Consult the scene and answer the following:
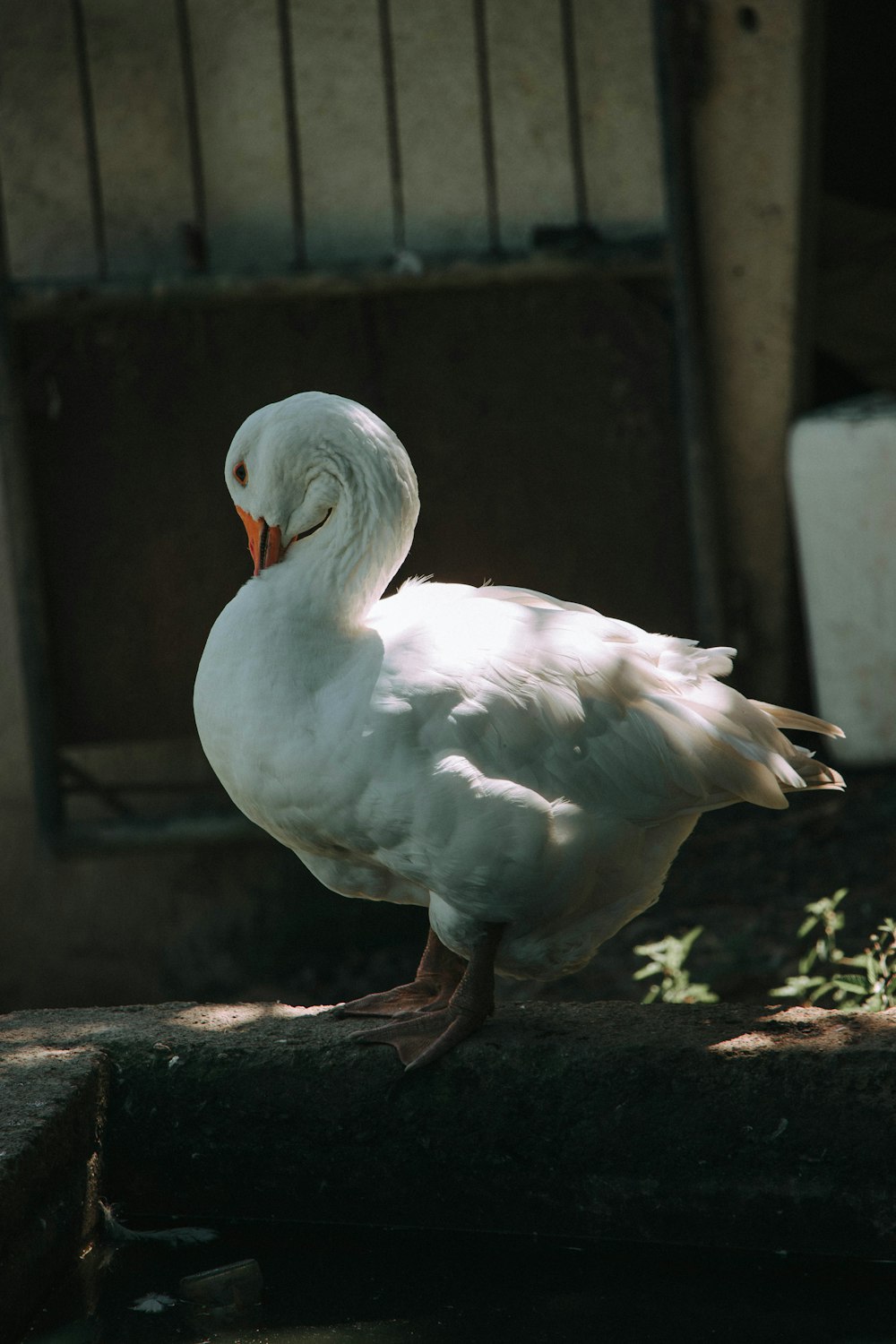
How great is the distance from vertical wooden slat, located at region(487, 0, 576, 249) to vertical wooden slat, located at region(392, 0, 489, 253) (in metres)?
0.07

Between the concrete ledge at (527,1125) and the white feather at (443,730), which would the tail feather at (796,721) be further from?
the concrete ledge at (527,1125)

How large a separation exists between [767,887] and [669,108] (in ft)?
7.86

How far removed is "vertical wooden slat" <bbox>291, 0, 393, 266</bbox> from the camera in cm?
480

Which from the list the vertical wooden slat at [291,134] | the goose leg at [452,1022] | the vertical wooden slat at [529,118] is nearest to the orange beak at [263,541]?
the goose leg at [452,1022]

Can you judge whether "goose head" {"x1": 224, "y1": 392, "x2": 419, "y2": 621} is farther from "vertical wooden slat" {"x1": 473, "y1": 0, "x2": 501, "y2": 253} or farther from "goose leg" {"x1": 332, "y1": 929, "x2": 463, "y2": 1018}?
"vertical wooden slat" {"x1": 473, "y1": 0, "x2": 501, "y2": 253}

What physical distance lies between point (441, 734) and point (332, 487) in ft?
1.66

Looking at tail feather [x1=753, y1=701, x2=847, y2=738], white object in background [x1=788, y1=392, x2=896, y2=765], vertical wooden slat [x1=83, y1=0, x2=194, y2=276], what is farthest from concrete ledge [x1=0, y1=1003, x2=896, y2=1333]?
vertical wooden slat [x1=83, y1=0, x2=194, y2=276]

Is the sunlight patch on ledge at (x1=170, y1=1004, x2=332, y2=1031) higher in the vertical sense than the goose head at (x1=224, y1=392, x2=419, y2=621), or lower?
lower

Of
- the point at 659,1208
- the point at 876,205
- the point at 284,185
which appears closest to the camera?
the point at 659,1208

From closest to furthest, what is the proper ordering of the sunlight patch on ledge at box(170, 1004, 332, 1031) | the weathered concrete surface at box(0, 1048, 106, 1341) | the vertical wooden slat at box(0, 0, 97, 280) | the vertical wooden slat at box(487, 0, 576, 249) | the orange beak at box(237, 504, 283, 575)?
the weathered concrete surface at box(0, 1048, 106, 1341), the orange beak at box(237, 504, 283, 575), the sunlight patch on ledge at box(170, 1004, 332, 1031), the vertical wooden slat at box(487, 0, 576, 249), the vertical wooden slat at box(0, 0, 97, 280)

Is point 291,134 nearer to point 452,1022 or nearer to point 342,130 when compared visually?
point 342,130

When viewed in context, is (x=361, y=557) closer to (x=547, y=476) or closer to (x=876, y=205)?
(x=547, y=476)

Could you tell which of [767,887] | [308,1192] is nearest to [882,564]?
[767,887]

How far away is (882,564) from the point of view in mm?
4992
